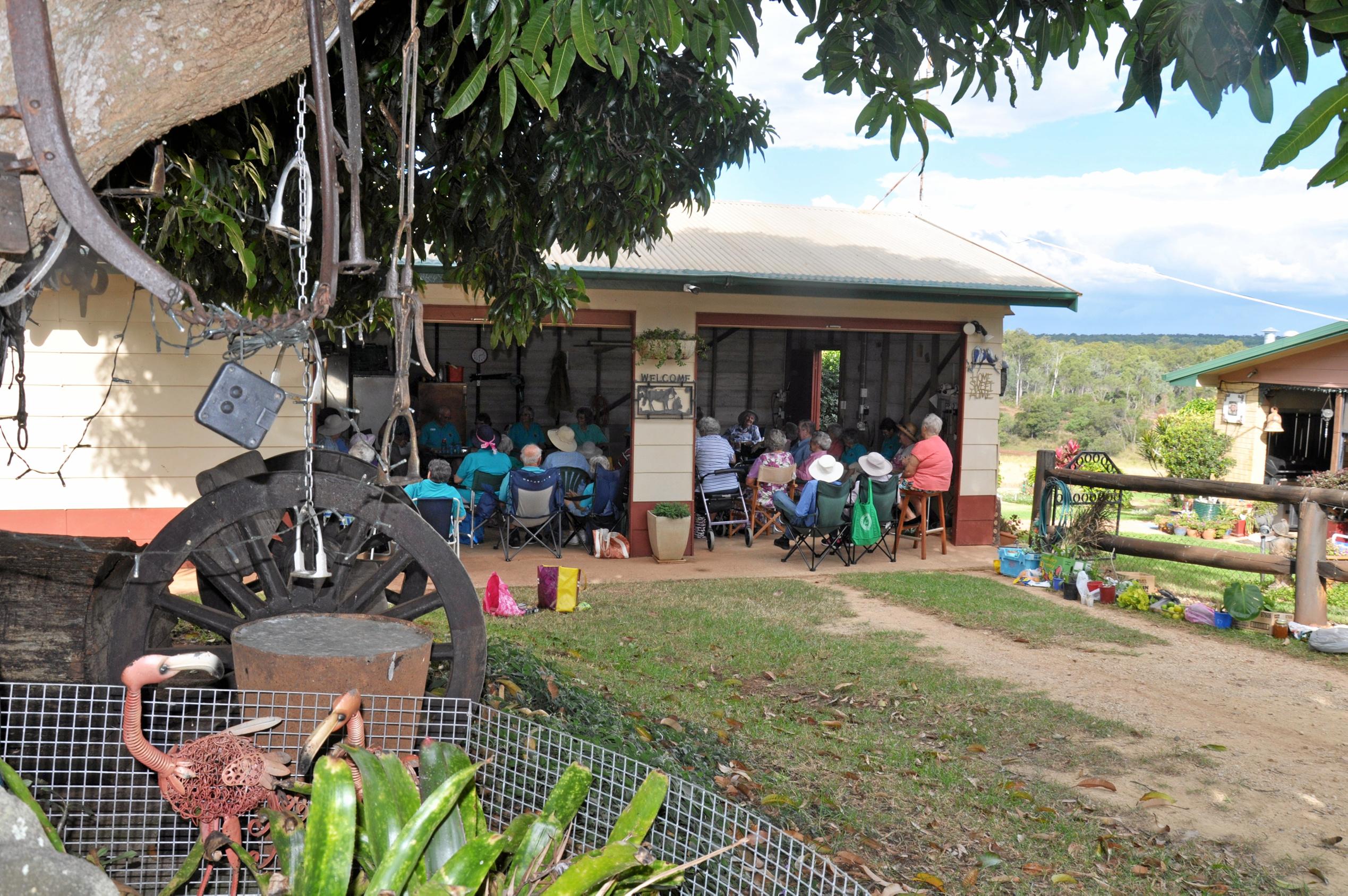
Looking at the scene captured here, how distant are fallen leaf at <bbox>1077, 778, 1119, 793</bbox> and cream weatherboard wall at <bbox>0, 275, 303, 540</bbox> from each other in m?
6.77

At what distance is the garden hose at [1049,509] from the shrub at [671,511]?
3564mm

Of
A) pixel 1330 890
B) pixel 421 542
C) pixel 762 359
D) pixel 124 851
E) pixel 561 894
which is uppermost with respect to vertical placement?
pixel 762 359

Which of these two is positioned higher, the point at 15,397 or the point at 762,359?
the point at 762,359

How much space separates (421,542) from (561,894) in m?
1.91

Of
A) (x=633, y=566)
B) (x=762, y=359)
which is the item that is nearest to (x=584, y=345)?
(x=762, y=359)

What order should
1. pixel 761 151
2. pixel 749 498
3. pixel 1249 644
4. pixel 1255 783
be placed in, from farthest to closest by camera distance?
pixel 749 498
pixel 1249 644
pixel 761 151
pixel 1255 783

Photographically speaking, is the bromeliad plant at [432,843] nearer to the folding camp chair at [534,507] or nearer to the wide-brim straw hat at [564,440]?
the folding camp chair at [534,507]

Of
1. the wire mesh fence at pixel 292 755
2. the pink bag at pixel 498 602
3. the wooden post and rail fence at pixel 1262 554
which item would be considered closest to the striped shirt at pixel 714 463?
the wooden post and rail fence at pixel 1262 554

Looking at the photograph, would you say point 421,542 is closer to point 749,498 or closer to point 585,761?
point 585,761

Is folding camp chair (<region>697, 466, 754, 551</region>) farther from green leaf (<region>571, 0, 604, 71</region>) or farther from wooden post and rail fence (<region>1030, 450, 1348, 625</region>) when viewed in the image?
green leaf (<region>571, 0, 604, 71</region>)

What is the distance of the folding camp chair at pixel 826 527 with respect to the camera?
9695 millimetres

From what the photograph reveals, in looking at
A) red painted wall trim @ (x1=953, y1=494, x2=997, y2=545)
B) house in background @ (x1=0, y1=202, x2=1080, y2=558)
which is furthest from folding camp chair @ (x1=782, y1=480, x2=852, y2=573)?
red painted wall trim @ (x1=953, y1=494, x2=997, y2=545)

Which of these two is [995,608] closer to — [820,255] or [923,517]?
[923,517]

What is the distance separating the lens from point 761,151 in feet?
18.3
